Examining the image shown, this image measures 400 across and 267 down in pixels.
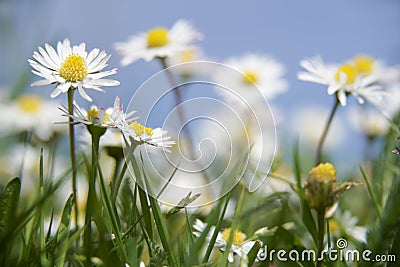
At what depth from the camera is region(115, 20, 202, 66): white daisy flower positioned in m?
0.85

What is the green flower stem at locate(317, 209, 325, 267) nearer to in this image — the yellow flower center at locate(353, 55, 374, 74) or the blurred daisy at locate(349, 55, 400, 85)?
the blurred daisy at locate(349, 55, 400, 85)

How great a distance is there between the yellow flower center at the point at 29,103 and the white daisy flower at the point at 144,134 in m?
1.09

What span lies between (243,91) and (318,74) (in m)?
0.29

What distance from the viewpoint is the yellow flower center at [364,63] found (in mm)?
1166

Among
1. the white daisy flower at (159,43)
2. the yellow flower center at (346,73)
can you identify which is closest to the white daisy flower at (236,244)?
the yellow flower center at (346,73)

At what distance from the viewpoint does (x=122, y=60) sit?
845 millimetres

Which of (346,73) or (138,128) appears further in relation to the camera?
(346,73)

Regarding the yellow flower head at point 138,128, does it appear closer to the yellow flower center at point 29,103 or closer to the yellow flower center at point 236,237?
the yellow flower center at point 236,237

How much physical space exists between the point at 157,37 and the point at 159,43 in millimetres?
12

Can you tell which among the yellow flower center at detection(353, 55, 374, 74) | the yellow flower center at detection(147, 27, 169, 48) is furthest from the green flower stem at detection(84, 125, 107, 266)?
the yellow flower center at detection(353, 55, 374, 74)

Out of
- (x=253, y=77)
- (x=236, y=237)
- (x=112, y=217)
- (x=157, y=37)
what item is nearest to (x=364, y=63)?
(x=253, y=77)

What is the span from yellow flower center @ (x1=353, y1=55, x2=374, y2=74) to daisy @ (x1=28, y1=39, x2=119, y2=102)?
73 centimetres

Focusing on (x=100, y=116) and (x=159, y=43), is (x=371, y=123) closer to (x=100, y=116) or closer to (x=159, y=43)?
(x=159, y=43)

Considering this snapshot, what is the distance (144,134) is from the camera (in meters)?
0.48
